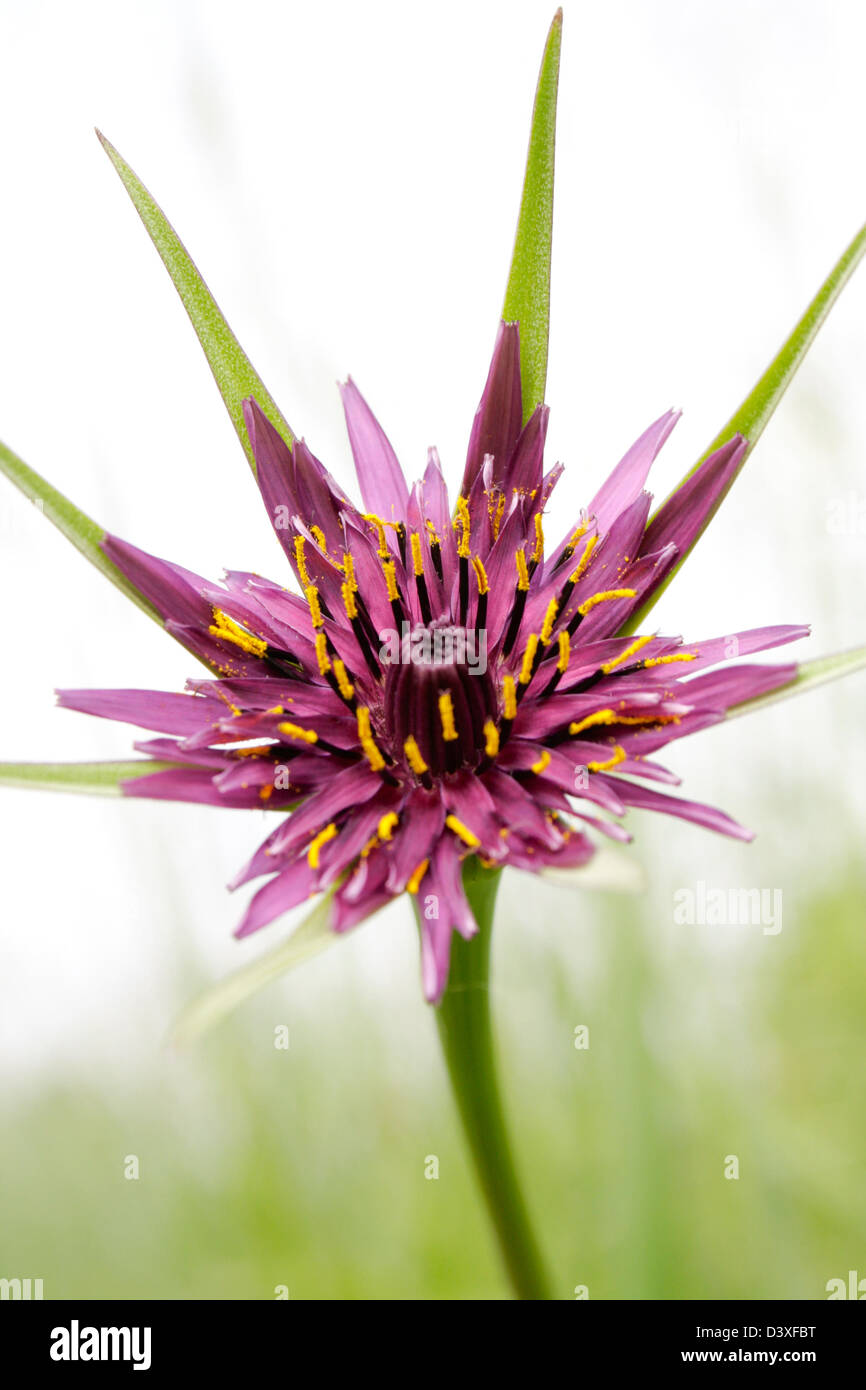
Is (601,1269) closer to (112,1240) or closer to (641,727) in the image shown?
(112,1240)

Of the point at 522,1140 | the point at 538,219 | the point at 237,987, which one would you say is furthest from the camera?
the point at 522,1140

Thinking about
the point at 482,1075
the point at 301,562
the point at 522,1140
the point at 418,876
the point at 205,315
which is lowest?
the point at 522,1140

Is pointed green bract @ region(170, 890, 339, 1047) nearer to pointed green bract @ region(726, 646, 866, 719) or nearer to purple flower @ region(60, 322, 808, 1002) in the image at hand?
purple flower @ region(60, 322, 808, 1002)

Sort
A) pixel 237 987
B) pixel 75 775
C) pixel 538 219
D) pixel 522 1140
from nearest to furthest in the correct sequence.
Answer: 1. pixel 237 987
2. pixel 75 775
3. pixel 538 219
4. pixel 522 1140

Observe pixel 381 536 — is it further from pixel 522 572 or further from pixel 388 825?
pixel 388 825

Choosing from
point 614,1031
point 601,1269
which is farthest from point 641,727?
point 601,1269

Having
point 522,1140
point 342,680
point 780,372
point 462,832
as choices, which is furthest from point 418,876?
point 522,1140

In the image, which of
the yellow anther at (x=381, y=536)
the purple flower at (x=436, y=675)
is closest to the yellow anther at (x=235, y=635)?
the purple flower at (x=436, y=675)

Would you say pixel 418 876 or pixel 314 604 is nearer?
pixel 418 876
